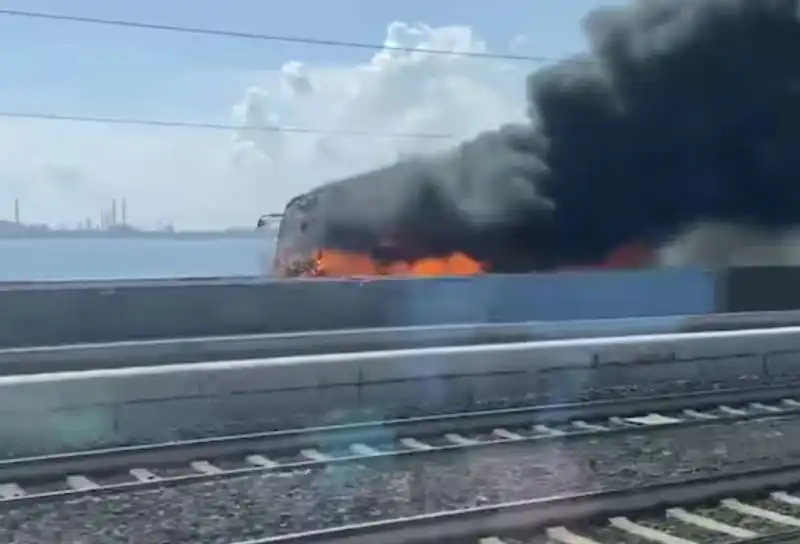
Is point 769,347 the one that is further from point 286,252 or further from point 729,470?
point 286,252

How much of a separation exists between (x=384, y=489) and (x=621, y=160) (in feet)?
56.8

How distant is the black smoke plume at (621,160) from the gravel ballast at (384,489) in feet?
40.6

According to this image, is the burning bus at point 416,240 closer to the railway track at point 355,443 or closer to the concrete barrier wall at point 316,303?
the concrete barrier wall at point 316,303

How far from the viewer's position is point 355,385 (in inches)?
441

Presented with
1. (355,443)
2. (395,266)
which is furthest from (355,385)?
(395,266)

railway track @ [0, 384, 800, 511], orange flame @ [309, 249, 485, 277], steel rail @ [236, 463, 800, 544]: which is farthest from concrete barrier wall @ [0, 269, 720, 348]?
steel rail @ [236, 463, 800, 544]

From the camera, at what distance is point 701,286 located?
778 inches

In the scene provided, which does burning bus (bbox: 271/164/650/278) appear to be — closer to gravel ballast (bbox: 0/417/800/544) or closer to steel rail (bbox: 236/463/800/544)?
gravel ballast (bbox: 0/417/800/544)

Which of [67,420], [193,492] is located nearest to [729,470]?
[193,492]

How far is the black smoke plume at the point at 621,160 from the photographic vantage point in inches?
845

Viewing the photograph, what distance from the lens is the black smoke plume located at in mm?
21453

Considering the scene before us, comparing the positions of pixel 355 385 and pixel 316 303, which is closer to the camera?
pixel 355 385

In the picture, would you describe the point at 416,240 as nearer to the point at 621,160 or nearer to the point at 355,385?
the point at 621,160

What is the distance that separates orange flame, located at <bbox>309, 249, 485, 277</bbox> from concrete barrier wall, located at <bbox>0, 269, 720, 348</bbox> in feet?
10.1
